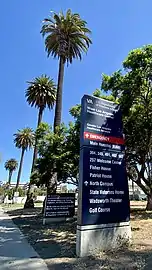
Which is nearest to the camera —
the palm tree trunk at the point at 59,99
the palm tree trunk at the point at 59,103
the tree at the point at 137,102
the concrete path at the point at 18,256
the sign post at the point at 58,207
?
the concrete path at the point at 18,256

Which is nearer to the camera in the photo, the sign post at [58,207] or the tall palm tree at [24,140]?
the sign post at [58,207]

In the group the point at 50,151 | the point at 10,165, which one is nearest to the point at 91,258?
the point at 50,151

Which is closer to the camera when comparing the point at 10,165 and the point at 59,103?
the point at 59,103

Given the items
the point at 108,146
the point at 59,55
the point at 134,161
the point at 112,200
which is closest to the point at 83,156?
the point at 108,146

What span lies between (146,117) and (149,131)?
2.47ft

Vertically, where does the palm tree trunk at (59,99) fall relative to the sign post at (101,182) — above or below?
above

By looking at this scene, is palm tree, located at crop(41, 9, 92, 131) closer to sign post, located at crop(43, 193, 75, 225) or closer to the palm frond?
the palm frond

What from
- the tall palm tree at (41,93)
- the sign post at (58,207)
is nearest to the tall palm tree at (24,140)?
the tall palm tree at (41,93)

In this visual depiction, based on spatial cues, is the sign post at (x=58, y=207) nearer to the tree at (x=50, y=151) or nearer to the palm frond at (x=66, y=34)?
the tree at (x=50, y=151)

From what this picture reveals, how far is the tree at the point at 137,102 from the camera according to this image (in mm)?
12359

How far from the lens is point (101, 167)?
8.03 metres

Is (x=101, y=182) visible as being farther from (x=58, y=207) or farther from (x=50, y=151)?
(x=50, y=151)

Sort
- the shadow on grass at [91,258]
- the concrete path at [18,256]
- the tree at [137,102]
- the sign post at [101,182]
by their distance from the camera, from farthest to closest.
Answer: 1. the tree at [137,102]
2. the sign post at [101,182]
3. the concrete path at [18,256]
4. the shadow on grass at [91,258]

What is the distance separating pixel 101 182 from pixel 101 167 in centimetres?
44
